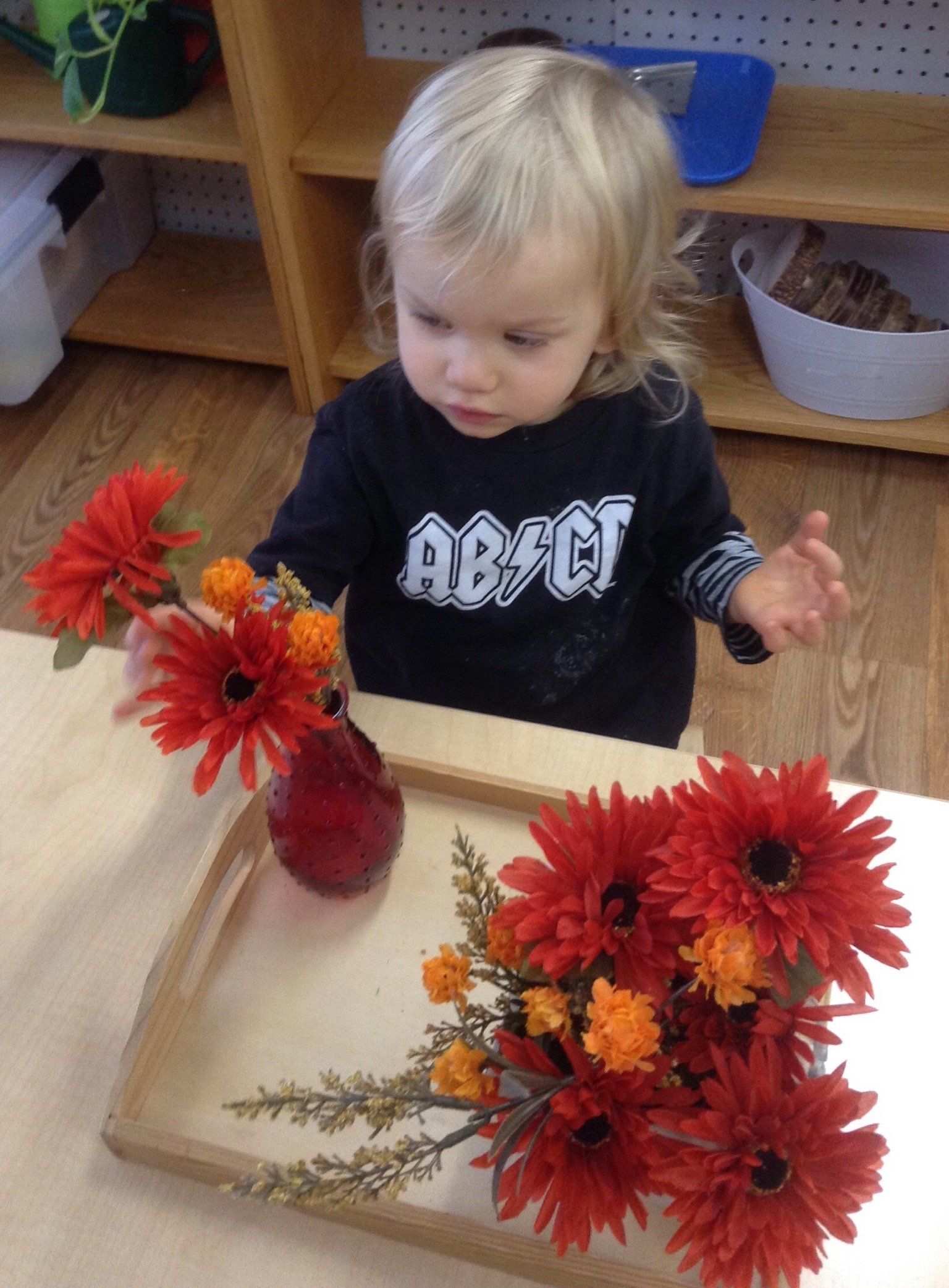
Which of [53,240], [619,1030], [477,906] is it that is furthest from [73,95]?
[619,1030]

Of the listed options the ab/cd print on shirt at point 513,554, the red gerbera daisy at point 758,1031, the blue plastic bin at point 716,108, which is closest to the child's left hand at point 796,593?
the ab/cd print on shirt at point 513,554

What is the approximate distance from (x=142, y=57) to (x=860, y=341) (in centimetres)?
116

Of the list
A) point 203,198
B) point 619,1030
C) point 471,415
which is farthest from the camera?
point 203,198

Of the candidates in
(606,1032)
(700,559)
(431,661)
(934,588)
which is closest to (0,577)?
(431,661)

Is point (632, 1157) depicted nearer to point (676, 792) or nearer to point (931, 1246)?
point (676, 792)

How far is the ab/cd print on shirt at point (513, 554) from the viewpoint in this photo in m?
0.89

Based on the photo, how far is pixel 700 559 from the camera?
3.02ft

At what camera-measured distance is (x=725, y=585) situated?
2.85 ft

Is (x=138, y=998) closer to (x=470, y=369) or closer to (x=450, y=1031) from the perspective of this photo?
(x=450, y=1031)

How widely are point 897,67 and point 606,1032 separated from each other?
175 centimetres

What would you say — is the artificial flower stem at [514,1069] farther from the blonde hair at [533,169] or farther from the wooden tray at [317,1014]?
the blonde hair at [533,169]

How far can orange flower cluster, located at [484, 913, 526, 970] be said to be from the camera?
18.0 inches

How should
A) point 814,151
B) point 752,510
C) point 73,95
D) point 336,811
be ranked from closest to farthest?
1. point 336,811
2. point 73,95
3. point 814,151
4. point 752,510

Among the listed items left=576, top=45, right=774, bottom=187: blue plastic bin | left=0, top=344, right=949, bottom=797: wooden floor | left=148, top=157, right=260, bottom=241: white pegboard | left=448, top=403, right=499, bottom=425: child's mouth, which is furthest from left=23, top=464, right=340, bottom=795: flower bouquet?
left=148, top=157, right=260, bottom=241: white pegboard
